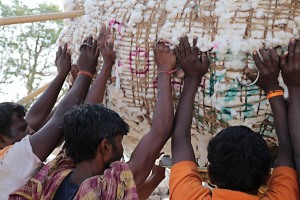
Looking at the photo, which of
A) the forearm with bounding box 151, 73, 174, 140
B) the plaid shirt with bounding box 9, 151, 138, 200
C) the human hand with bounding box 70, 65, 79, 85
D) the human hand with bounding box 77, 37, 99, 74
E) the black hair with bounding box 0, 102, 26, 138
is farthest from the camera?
the human hand with bounding box 70, 65, 79, 85

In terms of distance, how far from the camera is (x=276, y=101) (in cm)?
167

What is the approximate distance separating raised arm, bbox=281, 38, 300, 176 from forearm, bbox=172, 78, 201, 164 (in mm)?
291

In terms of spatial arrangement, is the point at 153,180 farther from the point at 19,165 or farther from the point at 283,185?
the point at 283,185

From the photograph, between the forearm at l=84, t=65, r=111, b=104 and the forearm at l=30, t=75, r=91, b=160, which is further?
the forearm at l=84, t=65, r=111, b=104

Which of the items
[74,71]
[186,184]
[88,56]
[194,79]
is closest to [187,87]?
[194,79]

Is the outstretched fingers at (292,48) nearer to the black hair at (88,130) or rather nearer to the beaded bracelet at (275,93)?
the beaded bracelet at (275,93)

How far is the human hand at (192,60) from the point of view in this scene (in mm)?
1752

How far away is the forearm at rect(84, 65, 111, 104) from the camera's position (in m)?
1.96

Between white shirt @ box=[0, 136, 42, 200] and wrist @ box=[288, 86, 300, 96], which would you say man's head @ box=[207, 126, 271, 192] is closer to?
wrist @ box=[288, 86, 300, 96]

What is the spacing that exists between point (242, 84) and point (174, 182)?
0.38m

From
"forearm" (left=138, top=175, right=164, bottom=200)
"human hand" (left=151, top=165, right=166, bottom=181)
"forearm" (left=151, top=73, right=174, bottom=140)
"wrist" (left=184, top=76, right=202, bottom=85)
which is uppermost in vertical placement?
"wrist" (left=184, top=76, right=202, bottom=85)

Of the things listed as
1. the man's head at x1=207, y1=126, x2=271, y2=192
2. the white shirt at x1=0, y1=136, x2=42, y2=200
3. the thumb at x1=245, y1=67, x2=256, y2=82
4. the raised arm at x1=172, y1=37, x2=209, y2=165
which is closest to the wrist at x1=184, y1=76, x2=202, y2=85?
the raised arm at x1=172, y1=37, x2=209, y2=165

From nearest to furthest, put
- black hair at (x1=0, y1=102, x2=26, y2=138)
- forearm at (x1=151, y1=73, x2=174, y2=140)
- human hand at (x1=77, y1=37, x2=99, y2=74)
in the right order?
1. forearm at (x1=151, y1=73, x2=174, y2=140)
2. black hair at (x1=0, y1=102, x2=26, y2=138)
3. human hand at (x1=77, y1=37, x2=99, y2=74)

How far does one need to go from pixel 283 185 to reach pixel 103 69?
0.79 meters
